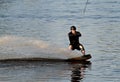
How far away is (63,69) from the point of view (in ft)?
78.7

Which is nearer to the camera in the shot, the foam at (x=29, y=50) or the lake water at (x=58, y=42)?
the lake water at (x=58, y=42)

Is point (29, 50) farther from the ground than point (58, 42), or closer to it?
farther from the ground

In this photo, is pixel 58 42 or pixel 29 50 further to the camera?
pixel 58 42

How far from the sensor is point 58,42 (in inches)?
1398

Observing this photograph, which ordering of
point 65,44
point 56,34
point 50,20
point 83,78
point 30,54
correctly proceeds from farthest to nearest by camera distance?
point 50,20
point 56,34
point 65,44
point 30,54
point 83,78

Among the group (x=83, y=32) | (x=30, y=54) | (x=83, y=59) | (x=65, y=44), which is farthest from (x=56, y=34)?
(x=83, y=59)

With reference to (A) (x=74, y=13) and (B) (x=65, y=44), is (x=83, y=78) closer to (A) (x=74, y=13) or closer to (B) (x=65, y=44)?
(B) (x=65, y=44)

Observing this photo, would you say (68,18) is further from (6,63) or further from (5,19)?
(6,63)

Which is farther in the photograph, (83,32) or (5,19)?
(5,19)

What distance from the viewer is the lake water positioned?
22719mm

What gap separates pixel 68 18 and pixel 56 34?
12579 mm

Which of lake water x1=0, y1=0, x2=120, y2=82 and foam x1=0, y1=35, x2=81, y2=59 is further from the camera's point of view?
foam x1=0, y1=35, x2=81, y2=59

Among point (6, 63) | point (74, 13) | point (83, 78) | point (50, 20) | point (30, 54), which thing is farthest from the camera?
point (74, 13)

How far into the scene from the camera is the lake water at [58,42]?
2272cm
